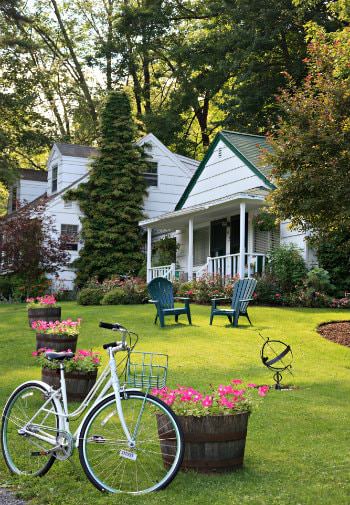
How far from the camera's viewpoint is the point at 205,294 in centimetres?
1881

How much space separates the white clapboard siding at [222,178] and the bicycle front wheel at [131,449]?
54.3 feet

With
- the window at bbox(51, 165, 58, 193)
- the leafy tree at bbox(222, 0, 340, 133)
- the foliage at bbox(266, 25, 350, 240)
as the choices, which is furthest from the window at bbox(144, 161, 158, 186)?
the foliage at bbox(266, 25, 350, 240)

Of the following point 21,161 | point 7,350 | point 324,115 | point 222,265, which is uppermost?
point 21,161

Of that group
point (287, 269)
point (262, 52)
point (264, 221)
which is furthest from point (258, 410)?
point (262, 52)

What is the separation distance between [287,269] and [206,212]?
4447 millimetres

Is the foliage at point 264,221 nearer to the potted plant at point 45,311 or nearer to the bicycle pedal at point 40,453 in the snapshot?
the potted plant at point 45,311

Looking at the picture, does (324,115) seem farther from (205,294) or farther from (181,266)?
(181,266)

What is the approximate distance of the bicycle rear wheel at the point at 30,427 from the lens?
198 inches

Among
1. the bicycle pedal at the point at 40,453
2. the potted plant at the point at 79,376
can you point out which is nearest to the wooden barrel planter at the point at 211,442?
the bicycle pedal at the point at 40,453

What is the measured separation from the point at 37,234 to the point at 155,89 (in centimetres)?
2201

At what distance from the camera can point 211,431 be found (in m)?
4.86

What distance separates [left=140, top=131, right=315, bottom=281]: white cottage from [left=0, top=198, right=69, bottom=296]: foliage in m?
3.42

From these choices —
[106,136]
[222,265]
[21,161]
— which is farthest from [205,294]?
[21,161]

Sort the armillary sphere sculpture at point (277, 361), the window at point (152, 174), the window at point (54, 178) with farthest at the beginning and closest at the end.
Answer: the window at point (54, 178) < the window at point (152, 174) < the armillary sphere sculpture at point (277, 361)
